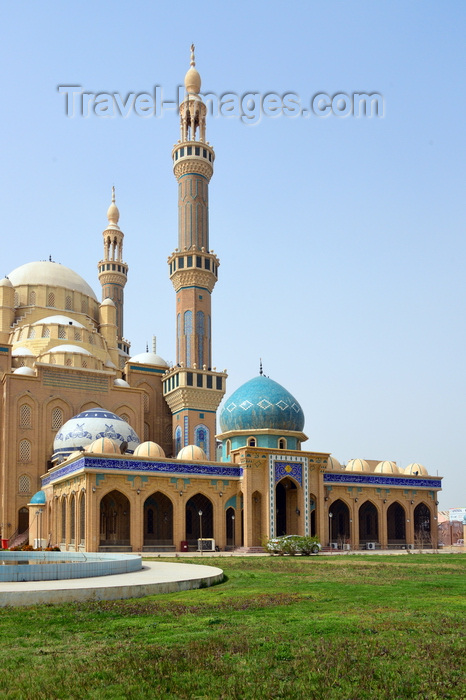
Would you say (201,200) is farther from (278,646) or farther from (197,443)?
(278,646)

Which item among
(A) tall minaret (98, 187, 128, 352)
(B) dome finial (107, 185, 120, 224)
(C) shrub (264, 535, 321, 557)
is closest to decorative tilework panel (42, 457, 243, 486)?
(C) shrub (264, 535, 321, 557)

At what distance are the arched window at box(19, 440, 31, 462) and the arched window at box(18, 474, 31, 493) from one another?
909 mm

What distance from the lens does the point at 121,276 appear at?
58844 mm

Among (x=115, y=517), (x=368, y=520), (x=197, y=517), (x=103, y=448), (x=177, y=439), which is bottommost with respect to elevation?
(x=368, y=520)

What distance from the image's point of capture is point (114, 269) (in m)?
58.8

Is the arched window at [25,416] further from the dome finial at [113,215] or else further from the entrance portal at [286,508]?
the dome finial at [113,215]

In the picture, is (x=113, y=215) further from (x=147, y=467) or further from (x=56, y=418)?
(x=147, y=467)

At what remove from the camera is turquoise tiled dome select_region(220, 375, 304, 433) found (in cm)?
3691

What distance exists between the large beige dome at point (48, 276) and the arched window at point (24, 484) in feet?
51.3

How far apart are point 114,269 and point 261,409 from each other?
26201 millimetres

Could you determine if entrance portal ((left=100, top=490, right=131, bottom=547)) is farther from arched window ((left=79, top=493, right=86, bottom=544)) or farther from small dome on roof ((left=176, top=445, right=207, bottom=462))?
small dome on roof ((left=176, top=445, right=207, bottom=462))

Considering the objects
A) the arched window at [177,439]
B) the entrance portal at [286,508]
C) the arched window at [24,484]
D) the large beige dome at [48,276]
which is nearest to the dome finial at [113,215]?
the large beige dome at [48,276]

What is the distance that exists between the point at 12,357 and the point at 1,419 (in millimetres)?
5084

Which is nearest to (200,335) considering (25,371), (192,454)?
(25,371)
